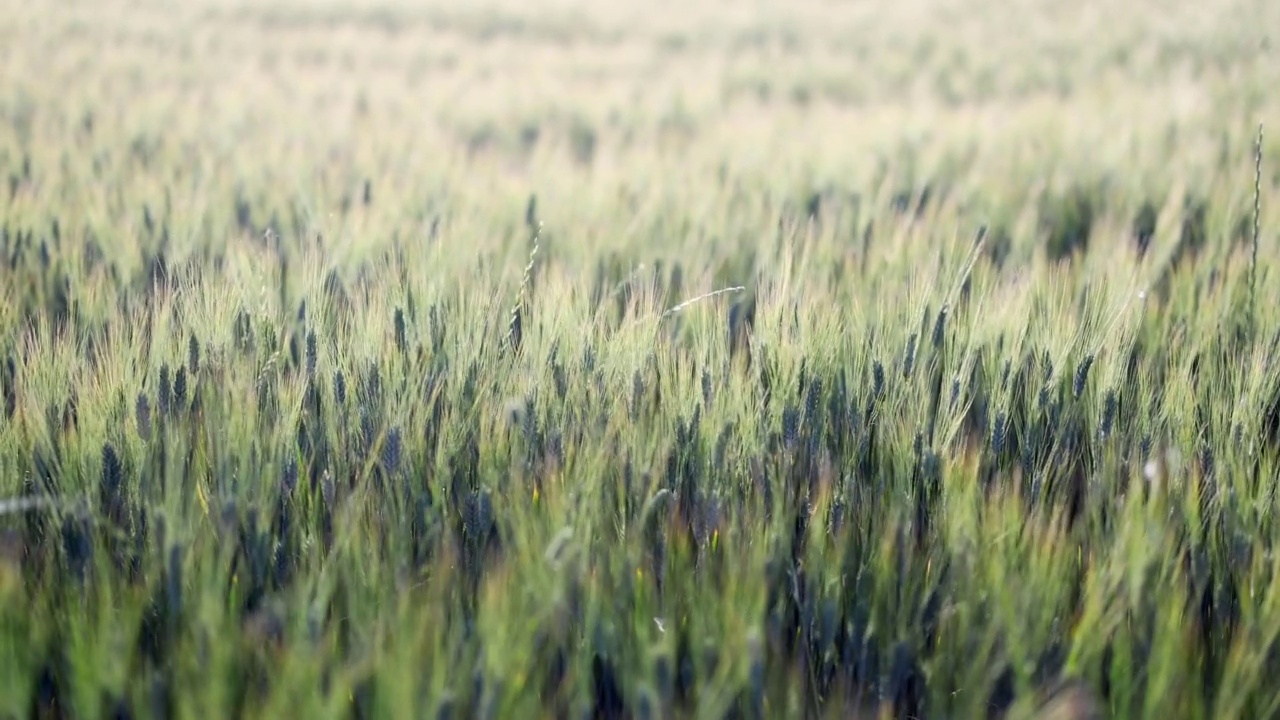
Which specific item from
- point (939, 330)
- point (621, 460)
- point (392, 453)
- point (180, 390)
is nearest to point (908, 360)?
point (939, 330)

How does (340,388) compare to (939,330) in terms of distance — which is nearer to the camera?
(340,388)

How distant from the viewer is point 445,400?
1218 millimetres

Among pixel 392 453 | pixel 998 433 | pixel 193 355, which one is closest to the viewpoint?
pixel 392 453

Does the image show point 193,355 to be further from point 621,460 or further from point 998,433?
point 998,433

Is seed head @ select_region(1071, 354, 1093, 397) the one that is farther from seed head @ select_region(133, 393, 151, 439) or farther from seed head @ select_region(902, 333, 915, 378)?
seed head @ select_region(133, 393, 151, 439)

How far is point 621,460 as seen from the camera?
41.8 inches

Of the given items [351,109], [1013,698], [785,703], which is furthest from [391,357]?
[351,109]

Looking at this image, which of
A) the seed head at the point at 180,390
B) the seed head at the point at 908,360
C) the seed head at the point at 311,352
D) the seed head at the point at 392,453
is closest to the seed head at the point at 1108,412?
the seed head at the point at 908,360

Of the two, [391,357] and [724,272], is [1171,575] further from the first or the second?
[724,272]

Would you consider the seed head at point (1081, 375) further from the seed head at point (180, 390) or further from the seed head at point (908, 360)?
the seed head at point (180, 390)

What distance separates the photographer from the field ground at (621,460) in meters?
0.82

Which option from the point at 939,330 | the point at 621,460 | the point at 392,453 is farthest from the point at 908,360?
the point at 392,453

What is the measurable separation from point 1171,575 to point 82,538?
1.00m

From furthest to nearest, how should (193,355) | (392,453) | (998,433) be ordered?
(193,355) → (998,433) → (392,453)
